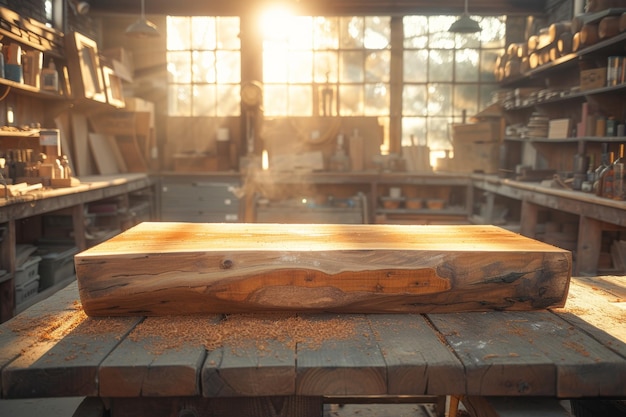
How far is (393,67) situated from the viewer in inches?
341

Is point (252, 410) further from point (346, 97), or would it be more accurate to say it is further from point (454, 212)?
point (346, 97)

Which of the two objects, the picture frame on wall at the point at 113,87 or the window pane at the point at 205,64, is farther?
the window pane at the point at 205,64

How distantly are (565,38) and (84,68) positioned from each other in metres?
5.00

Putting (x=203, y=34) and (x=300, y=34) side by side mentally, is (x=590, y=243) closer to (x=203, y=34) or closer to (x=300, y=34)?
(x=300, y=34)

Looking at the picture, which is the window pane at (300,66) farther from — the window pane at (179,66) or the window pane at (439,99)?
the window pane at (439,99)

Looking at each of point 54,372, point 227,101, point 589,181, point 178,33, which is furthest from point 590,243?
point 178,33

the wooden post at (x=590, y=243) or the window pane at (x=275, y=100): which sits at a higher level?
the window pane at (x=275, y=100)

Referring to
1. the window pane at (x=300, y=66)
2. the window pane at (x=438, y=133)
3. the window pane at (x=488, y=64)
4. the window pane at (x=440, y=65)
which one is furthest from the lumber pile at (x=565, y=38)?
the window pane at (x=300, y=66)

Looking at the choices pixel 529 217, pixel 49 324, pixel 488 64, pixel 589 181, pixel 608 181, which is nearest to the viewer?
pixel 49 324

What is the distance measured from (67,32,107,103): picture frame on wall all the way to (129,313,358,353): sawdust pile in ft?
18.9

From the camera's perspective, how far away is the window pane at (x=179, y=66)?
887 cm

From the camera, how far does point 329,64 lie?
8.74 metres

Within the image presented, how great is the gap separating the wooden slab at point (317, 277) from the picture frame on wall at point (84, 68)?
18.2 feet

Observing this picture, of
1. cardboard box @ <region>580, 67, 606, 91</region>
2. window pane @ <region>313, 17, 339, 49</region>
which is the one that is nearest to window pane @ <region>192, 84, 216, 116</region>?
window pane @ <region>313, 17, 339, 49</region>
